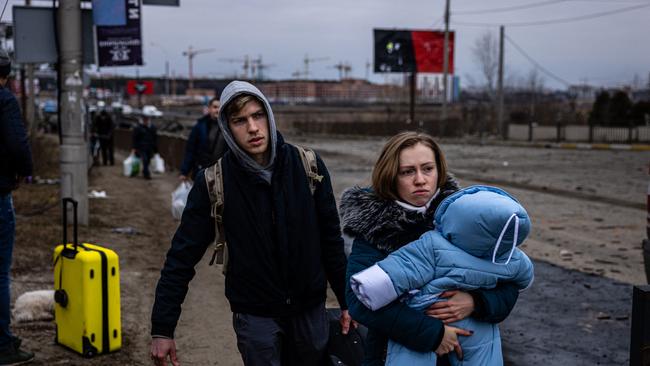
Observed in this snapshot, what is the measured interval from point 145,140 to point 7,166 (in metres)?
16.3

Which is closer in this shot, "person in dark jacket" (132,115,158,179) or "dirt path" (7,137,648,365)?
"dirt path" (7,137,648,365)

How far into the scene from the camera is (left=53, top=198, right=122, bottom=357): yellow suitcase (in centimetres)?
539

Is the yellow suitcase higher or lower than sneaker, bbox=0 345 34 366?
higher

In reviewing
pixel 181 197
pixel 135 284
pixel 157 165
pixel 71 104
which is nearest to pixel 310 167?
pixel 135 284

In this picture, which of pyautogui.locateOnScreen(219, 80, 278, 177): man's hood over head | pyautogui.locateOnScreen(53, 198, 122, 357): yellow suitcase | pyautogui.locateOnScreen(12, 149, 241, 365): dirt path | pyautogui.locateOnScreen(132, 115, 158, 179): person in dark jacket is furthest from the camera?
pyautogui.locateOnScreen(132, 115, 158, 179): person in dark jacket

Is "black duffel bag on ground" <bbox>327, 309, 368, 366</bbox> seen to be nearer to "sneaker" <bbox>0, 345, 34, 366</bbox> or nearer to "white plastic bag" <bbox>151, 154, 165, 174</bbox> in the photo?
"sneaker" <bbox>0, 345, 34, 366</bbox>

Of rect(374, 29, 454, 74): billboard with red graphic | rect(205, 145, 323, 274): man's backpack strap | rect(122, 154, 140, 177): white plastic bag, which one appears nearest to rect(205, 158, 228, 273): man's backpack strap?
rect(205, 145, 323, 274): man's backpack strap

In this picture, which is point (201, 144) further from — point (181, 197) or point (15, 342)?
point (15, 342)

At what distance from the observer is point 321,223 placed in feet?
11.4

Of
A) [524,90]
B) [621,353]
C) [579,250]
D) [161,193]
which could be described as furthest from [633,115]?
[524,90]

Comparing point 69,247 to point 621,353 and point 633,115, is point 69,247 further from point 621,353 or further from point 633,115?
point 633,115

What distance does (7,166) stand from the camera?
4965 mm

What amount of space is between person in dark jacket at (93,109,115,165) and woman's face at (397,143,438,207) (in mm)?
24401

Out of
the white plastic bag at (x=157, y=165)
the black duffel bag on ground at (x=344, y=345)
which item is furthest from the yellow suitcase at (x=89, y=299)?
the white plastic bag at (x=157, y=165)
